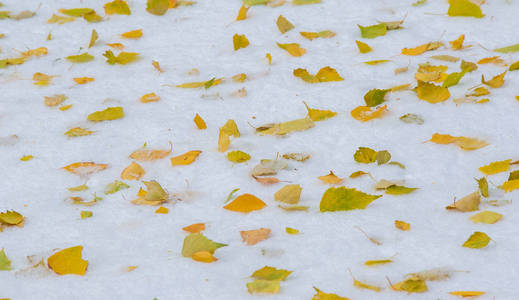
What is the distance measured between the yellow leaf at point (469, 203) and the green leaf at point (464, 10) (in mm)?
1156

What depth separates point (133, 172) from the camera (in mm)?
1729

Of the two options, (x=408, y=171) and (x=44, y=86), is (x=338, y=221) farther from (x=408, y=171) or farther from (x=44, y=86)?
(x=44, y=86)

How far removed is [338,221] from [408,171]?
0.91 feet

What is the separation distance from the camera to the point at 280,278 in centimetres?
129

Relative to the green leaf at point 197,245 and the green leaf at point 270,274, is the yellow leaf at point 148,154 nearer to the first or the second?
the green leaf at point 197,245

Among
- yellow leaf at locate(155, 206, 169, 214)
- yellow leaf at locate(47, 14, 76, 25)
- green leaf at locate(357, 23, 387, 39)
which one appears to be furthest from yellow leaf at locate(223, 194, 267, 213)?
yellow leaf at locate(47, 14, 76, 25)

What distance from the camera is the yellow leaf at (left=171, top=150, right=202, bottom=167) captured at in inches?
69.2

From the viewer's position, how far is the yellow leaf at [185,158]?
1.76 meters

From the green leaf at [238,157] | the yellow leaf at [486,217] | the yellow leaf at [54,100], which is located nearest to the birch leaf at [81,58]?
the yellow leaf at [54,100]

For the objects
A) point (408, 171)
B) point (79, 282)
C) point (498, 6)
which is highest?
point (498, 6)

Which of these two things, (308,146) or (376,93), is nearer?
(308,146)

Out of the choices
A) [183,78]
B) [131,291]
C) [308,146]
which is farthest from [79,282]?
[183,78]

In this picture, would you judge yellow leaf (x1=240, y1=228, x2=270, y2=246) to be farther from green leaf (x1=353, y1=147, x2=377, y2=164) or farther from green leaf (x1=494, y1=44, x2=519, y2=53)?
green leaf (x1=494, y1=44, x2=519, y2=53)

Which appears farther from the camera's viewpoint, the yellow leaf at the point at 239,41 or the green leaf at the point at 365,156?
the yellow leaf at the point at 239,41
